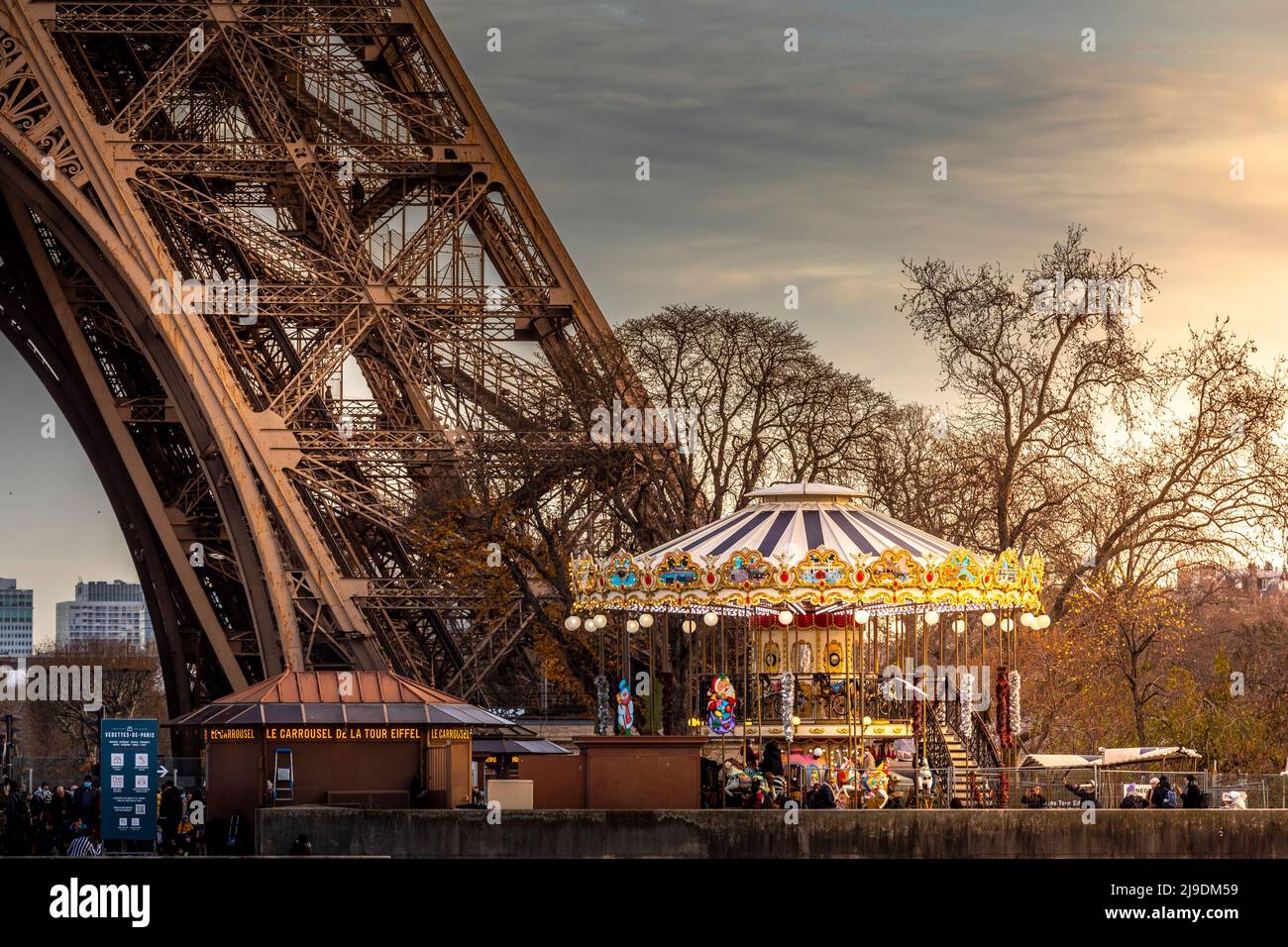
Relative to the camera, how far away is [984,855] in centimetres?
3122

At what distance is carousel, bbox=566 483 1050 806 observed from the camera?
3547 centimetres

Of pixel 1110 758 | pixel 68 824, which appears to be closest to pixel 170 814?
pixel 68 824

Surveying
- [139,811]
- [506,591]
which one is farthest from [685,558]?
[506,591]

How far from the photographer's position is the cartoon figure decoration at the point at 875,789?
34.1 meters

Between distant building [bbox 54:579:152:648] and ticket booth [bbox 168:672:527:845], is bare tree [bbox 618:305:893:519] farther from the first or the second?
distant building [bbox 54:579:152:648]

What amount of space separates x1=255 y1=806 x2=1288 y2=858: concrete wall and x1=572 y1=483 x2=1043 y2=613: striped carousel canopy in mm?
4801

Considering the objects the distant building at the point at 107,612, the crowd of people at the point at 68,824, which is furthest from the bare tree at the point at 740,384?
the distant building at the point at 107,612

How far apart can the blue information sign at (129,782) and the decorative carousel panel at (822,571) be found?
9.70 m

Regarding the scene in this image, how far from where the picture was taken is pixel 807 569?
35.5 metres

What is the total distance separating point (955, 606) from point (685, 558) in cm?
Result: 518

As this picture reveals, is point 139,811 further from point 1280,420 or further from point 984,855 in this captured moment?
point 1280,420

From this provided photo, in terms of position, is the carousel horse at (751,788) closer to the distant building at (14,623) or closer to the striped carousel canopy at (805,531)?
the striped carousel canopy at (805,531)

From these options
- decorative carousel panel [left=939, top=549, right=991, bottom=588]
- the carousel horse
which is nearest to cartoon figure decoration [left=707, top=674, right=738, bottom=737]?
the carousel horse
